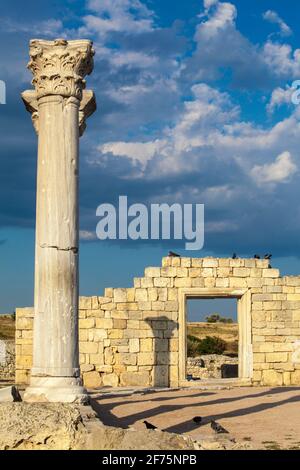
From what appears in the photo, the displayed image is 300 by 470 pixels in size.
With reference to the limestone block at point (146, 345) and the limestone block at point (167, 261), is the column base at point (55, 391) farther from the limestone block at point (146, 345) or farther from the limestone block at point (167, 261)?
the limestone block at point (167, 261)

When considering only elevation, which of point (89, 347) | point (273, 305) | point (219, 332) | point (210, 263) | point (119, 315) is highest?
point (210, 263)

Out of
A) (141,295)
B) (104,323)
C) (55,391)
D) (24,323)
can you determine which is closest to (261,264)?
(141,295)

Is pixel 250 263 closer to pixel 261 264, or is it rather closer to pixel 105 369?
pixel 261 264

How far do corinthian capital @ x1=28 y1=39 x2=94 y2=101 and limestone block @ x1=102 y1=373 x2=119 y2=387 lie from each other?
1031cm

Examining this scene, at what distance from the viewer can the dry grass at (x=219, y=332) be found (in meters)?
39.5

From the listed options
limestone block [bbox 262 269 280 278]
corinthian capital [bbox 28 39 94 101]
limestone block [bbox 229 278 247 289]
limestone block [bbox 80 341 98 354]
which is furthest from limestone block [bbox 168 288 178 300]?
corinthian capital [bbox 28 39 94 101]

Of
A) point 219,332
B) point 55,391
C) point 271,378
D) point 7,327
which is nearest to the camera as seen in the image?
point 55,391

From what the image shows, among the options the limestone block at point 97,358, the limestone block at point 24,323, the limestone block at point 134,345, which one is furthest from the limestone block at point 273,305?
the limestone block at point 24,323

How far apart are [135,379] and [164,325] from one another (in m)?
1.63

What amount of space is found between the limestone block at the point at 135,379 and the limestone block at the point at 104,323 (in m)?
1.32

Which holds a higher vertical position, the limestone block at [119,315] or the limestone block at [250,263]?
the limestone block at [250,263]

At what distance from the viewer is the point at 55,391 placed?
10.2 meters

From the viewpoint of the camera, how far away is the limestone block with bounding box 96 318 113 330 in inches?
779

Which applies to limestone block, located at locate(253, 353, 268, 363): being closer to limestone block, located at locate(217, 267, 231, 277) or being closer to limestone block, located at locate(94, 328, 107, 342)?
limestone block, located at locate(217, 267, 231, 277)
